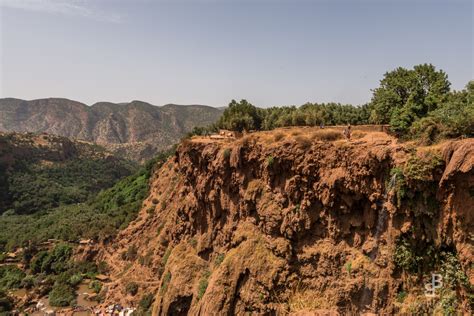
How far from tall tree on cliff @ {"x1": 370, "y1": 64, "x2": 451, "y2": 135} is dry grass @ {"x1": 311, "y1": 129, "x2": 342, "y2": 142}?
3355 mm

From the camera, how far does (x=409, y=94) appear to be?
23281mm

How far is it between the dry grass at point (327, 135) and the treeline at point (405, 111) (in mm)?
3336

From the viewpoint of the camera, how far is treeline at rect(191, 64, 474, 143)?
16.7 m

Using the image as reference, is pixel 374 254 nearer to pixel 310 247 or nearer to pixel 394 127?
pixel 310 247

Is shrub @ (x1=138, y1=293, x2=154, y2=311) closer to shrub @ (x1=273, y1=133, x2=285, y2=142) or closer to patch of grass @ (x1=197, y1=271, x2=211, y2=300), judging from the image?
patch of grass @ (x1=197, y1=271, x2=211, y2=300)

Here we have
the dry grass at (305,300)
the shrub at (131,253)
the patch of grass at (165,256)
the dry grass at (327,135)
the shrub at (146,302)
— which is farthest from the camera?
the shrub at (131,253)

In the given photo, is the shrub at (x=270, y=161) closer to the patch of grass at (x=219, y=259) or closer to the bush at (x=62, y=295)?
the patch of grass at (x=219, y=259)

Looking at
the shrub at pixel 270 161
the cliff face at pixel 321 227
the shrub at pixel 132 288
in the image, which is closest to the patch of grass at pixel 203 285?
the cliff face at pixel 321 227

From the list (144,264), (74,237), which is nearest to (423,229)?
(144,264)

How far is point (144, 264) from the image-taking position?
1441 inches

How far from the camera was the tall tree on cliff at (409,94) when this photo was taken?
69.7 ft

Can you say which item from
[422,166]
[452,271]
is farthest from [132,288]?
[422,166]

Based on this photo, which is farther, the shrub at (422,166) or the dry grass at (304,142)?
the dry grass at (304,142)

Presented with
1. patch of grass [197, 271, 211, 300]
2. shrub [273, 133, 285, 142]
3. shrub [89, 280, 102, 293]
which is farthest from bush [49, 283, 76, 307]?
shrub [273, 133, 285, 142]
